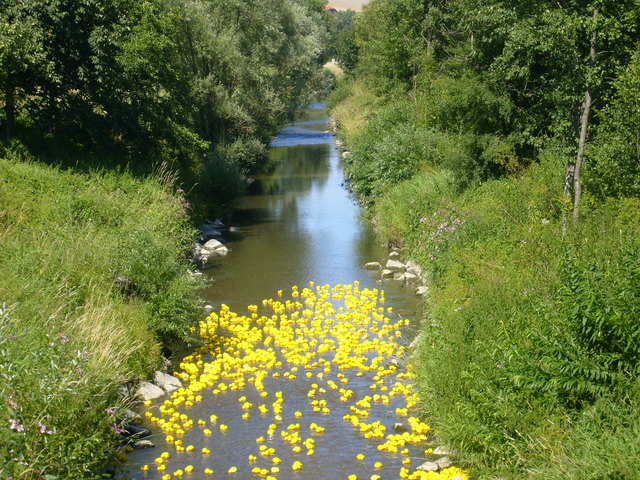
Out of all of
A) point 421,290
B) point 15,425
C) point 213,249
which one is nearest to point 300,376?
point 421,290

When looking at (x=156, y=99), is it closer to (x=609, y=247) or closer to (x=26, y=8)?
(x=26, y=8)

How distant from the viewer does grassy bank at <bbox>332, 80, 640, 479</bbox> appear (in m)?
8.01

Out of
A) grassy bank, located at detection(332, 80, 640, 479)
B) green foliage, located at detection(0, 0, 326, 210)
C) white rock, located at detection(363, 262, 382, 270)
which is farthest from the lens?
white rock, located at detection(363, 262, 382, 270)

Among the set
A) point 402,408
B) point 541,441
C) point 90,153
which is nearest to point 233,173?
point 90,153

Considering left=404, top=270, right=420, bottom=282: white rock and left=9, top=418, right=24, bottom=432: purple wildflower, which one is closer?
left=9, top=418, right=24, bottom=432: purple wildflower

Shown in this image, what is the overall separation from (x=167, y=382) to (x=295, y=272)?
27.3 feet

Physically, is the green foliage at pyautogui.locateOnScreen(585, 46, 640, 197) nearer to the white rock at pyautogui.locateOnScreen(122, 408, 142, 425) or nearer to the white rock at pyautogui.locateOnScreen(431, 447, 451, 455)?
the white rock at pyautogui.locateOnScreen(431, 447, 451, 455)

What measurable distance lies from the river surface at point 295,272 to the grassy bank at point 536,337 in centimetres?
146

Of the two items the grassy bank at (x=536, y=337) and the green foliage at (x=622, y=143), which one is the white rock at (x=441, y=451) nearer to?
the grassy bank at (x=536, y=337)

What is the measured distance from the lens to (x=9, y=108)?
846 inches

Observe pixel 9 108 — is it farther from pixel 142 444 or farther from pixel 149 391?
pixel 142 444

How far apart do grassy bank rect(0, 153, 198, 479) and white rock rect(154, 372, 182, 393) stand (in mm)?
236

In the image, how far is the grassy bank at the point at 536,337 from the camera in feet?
26.3

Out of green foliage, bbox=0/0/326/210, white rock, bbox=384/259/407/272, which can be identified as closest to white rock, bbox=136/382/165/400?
white rock, bbox=384/259/407/272
